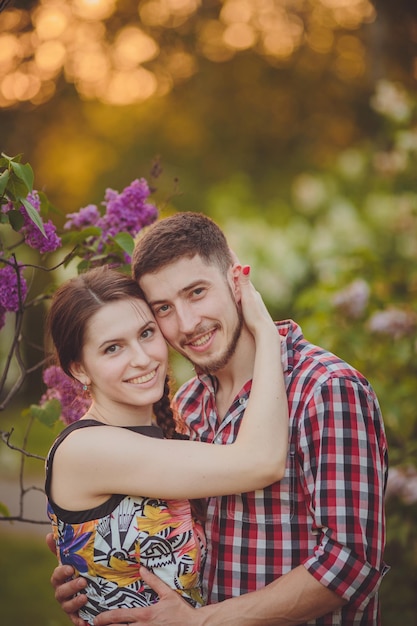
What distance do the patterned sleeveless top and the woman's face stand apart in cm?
16

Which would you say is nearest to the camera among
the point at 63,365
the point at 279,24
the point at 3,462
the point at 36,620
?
the point at 63,365

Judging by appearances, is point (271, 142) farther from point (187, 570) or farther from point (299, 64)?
point (187, 570)

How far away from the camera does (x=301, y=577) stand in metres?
2.15

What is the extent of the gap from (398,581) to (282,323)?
99.0 inches

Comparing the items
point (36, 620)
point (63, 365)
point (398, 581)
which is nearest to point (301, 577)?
point (63, 365)

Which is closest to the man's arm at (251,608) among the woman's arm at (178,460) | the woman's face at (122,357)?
the woman's arm at (178,460)

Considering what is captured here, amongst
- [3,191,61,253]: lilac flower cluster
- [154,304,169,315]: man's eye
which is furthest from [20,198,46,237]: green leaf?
[154,304,169,315]: man's eye

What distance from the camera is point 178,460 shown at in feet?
7.36

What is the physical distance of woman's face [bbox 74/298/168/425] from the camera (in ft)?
7.89

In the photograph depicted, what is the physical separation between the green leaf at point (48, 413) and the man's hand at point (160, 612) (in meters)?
0.64

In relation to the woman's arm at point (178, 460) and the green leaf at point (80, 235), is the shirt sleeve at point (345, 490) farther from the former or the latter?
the green leaf at point (80, 235)

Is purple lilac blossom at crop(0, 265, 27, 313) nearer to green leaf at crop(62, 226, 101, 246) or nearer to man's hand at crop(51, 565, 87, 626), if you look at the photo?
green leaf at crop(62, 226, 101, 246)

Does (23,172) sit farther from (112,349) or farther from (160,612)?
(160,612)

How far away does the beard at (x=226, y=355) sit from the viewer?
2596 mm
